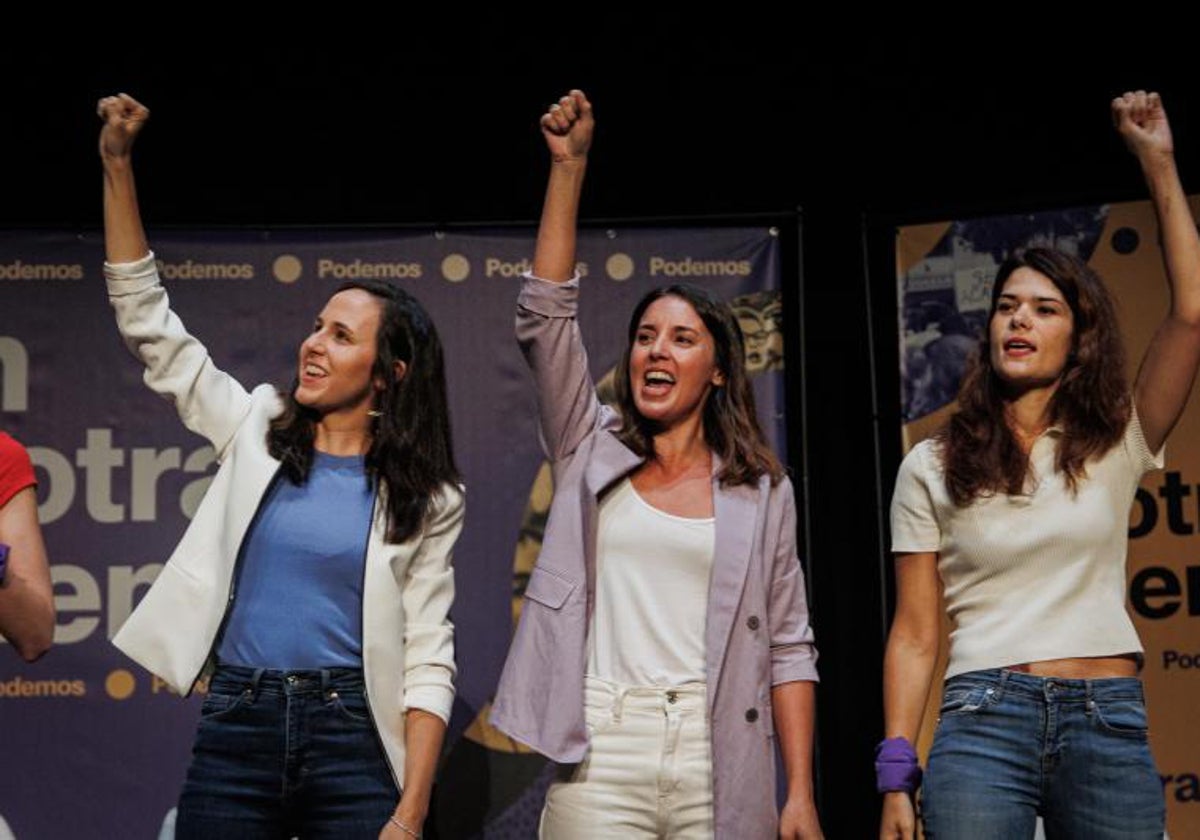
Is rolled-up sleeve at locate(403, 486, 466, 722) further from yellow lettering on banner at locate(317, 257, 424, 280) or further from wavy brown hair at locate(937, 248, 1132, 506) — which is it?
yellow lettering on banner at locate(317, 257, 424, 280)

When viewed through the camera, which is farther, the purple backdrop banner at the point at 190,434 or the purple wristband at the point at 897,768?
the purple backdrop banner at the point at 190,434

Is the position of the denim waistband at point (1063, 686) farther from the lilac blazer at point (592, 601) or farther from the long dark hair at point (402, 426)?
the long dark hair at point (402, 426)

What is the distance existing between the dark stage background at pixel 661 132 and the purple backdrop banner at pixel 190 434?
157 mm

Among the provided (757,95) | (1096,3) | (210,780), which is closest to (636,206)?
(757,95)

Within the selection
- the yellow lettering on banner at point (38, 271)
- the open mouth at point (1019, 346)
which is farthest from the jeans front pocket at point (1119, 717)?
the yellow lettering on banner at point (38, 271)

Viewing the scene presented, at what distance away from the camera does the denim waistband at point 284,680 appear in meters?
2.59

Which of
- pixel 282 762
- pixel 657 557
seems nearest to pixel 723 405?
pixel 657 557

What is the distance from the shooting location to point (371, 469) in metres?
2.83

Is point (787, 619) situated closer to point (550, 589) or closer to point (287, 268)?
point (550, 589)

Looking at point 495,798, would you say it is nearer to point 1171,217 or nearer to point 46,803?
point 46,803

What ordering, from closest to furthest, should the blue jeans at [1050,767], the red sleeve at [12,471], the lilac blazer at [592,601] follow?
the red sleeve at [12,471] < the blue jeans at [1050,767] < the lilac blazer at [592,601]

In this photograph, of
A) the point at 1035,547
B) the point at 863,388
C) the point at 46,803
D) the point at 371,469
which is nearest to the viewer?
the point at 1035,547

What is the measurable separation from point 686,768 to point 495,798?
55.1 inches

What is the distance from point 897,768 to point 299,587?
42.0 inches
